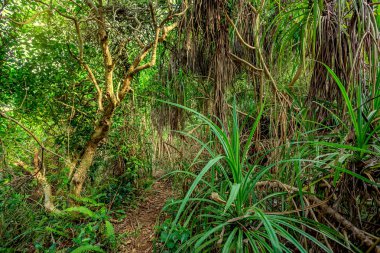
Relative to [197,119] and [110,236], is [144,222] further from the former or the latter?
[197,119]

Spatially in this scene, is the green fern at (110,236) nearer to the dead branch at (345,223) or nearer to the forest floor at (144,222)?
the forest floor at (144,222)

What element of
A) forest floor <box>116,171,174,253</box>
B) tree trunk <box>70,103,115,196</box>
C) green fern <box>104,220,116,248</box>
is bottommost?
forest floor <box>116,171,174,253</box>

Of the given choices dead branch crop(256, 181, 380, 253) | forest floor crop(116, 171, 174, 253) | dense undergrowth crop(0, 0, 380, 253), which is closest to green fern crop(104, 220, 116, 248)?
dense undergrowth crop(0, 0, 380, 253)

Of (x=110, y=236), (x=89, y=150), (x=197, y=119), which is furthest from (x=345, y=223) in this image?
(x=89, y=150)

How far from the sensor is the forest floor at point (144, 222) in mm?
2125

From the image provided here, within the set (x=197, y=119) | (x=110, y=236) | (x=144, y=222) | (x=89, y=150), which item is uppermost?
(x=197, y=119)

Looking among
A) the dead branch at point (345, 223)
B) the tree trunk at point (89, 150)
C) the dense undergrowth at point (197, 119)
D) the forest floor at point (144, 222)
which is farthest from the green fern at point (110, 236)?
the dead branch at point (345, 223)

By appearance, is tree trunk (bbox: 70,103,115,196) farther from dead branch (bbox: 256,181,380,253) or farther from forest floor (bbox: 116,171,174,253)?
dead branch (bbox: 256,181,380,253)

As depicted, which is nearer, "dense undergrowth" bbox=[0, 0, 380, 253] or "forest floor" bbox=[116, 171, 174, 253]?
"dense undergrowth" bbox=[0, 0, 380, 253]

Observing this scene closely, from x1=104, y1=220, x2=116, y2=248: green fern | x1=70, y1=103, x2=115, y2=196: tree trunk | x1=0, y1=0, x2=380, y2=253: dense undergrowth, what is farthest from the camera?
x1=70, y1=103, x2=115, y2=196: tree trunk

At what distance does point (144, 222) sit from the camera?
8.37ft

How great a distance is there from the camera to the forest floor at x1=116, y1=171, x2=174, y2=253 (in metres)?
2.12

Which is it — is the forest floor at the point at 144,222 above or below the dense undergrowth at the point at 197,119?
below

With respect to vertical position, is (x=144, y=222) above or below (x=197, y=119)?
below
